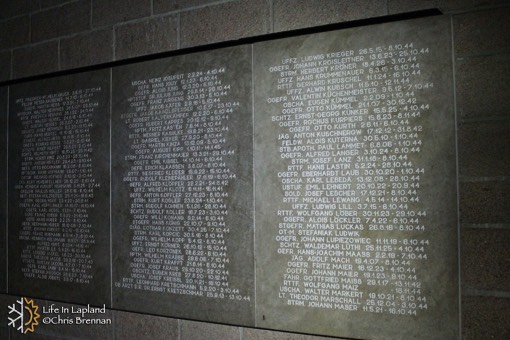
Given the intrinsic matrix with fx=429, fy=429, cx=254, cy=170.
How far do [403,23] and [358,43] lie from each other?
0.25 meters

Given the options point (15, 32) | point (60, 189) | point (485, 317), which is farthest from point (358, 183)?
point (15, 32)

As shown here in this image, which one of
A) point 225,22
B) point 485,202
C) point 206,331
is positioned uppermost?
point 225,22

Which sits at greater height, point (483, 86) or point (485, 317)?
point (483, 86)

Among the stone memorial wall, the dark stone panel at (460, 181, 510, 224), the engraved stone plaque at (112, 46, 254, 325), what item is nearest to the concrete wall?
the dark stone panel at (460, 181, 510, 224)

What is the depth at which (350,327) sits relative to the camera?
91.4 inches

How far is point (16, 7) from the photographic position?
3.91 metres

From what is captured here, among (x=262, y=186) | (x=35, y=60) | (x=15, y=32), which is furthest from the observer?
(x=15, y=32)

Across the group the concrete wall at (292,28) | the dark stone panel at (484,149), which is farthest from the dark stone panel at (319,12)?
the dark stone panel at (484,149)

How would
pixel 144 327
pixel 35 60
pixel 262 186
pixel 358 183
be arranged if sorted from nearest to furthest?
1. pixel 358 183
2. pixel 262 186
3. pixel 144 327
4. pixel 35 60

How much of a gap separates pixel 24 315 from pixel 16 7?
2742 millimetres

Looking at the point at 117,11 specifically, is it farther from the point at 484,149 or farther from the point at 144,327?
the point at 484,149

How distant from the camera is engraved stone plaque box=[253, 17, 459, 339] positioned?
2176 mm

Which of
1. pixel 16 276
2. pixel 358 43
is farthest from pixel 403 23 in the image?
pixel 16 276

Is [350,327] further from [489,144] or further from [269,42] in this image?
[269,42]
